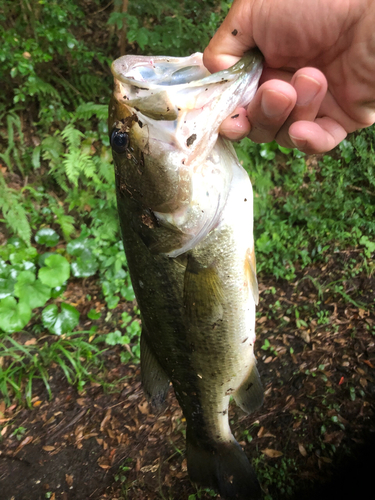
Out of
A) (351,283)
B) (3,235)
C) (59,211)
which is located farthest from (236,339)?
(3,235)

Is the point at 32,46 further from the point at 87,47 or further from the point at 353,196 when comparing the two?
the point at 353,196

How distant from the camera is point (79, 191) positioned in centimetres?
350

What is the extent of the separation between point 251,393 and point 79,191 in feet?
9.14

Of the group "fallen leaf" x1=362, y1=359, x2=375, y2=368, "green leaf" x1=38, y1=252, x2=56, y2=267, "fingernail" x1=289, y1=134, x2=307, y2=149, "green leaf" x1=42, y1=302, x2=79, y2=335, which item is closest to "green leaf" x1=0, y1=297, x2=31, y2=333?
"green leaf" x1=42, y1=302, x2=79, y2=335

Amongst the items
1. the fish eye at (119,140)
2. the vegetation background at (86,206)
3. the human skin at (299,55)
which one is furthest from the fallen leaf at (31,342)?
the human skin at (299,55)

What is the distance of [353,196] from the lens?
11.9ft

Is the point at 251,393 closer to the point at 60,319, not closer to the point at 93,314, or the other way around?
the point at 93,314

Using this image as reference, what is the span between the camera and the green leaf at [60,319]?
124 inches

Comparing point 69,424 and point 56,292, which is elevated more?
point 56,292

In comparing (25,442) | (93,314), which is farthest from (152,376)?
(25,442)

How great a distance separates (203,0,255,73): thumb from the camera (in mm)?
1203

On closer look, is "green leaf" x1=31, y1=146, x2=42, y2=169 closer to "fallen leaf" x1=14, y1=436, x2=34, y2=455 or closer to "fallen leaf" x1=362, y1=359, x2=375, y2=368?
"fallen leaf" x1=14, y1=436, x2=34, y2=455

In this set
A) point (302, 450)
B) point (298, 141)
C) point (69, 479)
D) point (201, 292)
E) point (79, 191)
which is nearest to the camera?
point (298, 141)

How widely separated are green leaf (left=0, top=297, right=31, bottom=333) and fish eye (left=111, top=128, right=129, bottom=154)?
252 cm
